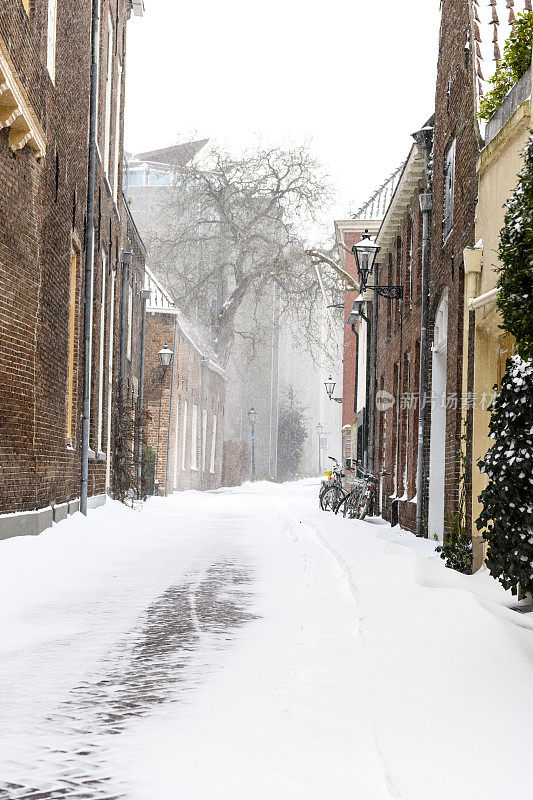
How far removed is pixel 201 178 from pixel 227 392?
13.2 m

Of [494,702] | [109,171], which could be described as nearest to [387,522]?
[109,171]

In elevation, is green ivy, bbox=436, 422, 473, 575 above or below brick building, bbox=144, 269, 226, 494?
below

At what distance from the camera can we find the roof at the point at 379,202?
107ft

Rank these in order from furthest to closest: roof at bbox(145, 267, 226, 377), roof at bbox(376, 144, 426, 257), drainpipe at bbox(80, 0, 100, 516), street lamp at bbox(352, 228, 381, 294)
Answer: roof at bbox(145, 267, 226, 377) → street lamp at bbox(352, 228, 381, 294) → roof at bbox(376, 144, 426, 257) → drainpipe at bbox(80, 0, 100, 516)

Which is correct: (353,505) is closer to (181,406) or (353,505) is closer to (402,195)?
(402,195)

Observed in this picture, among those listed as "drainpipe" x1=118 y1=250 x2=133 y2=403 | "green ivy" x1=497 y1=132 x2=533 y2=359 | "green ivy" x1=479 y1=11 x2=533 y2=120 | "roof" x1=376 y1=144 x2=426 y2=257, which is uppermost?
"roof" x1=376 y1=144 x2=426 y2=257

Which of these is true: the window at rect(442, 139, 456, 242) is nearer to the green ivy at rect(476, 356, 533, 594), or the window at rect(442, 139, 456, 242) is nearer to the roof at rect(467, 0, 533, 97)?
the roof at rect(467, 0, 533, 97)

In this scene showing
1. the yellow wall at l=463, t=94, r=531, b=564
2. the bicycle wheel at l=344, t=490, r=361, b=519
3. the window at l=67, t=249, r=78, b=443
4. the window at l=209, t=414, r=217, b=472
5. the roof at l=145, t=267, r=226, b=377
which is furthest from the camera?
the window at l=209, t=414, r=217, b=472

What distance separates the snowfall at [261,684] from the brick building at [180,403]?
582 inches

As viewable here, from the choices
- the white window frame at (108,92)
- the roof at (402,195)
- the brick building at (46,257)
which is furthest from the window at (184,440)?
the brick building at (46,257)

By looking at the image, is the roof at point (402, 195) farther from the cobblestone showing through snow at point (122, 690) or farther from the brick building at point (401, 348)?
the cobblestone showing through snow at point (122, 690)

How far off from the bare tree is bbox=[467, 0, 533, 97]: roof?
28289 millimetres

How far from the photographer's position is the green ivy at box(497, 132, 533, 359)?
6367mm

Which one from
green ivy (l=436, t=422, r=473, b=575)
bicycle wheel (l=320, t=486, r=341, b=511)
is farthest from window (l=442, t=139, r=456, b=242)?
bicycle wheel (l=320, t=486, r=341, b=511)
